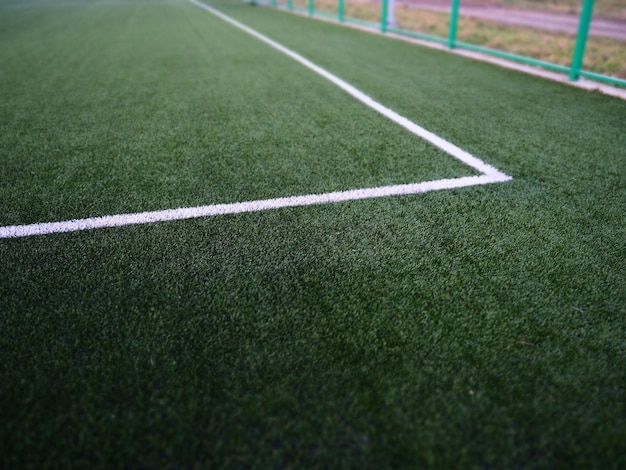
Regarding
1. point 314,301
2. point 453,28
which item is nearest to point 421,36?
point 453,28

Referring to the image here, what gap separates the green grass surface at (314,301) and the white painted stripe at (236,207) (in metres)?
0.07

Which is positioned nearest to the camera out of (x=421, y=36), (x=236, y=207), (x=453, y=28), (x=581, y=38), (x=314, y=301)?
(x=314, y=301)

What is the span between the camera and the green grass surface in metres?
1.24

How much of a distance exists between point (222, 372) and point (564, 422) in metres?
0.97

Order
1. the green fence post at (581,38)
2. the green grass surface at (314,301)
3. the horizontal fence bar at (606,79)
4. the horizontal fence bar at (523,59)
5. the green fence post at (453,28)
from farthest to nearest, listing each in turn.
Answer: the green fence post at (453,28) → the horizontal fence bar at (523,59) → the green fence post at (581,38) → the horizontal fence bar at (606,79) → the green grass surface at (314,301)

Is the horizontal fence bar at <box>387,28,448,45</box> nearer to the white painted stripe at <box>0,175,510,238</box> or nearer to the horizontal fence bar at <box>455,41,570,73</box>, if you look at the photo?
the horizontal fence bar at <box>455,41,570,73</box>

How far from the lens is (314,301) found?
1726 mm

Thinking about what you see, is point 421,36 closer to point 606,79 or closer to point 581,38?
point 581,38

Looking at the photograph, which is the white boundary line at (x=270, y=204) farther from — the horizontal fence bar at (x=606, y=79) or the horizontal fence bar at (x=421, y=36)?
the horizontal fence bar at (x=421, y=36)

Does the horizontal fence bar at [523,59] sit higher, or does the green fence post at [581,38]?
the green fence post at [581,38]

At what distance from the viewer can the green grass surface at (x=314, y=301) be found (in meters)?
1.24

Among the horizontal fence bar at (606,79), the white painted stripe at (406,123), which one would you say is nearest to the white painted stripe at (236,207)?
the white painted stripe at (406,123)

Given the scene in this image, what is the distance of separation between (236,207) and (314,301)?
2.84ft

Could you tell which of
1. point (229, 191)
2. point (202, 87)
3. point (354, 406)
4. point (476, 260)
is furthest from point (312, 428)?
point (202, 87)
